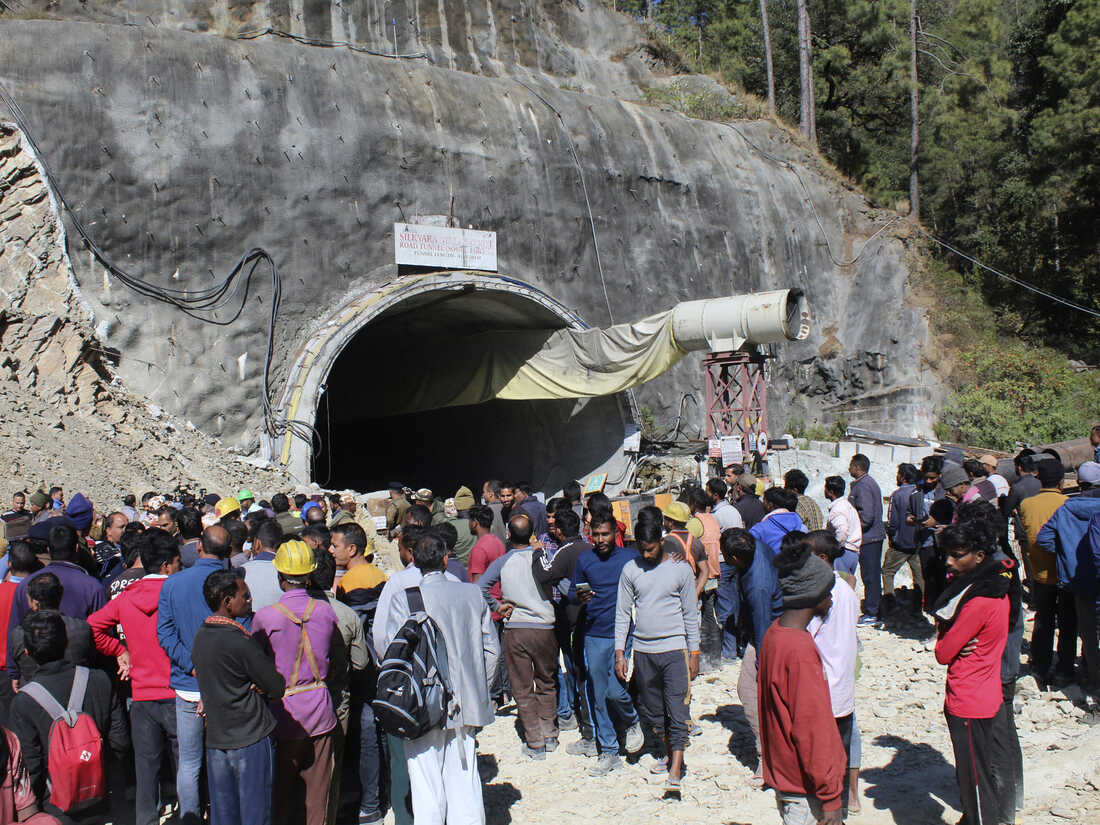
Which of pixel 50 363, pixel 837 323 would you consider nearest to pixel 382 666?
pixel 50 363

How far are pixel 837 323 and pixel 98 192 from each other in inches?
598

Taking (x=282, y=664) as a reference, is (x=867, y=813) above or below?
below

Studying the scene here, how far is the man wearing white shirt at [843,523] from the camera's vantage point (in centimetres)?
857

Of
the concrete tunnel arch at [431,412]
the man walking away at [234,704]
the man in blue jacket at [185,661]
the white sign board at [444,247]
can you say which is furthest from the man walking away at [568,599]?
the white sign board at [444,247]

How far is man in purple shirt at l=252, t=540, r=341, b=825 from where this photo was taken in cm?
495

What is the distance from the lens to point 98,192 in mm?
13594

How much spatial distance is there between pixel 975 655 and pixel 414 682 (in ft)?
9.20

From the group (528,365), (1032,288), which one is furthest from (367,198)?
(1032,288)

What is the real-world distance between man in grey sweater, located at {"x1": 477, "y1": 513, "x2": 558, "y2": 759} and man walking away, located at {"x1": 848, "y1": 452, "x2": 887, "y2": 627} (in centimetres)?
381

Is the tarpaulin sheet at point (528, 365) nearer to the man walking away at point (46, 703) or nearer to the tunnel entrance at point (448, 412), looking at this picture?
the tunnel entrance at point (448, 412)

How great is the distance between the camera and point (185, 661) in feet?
17.2

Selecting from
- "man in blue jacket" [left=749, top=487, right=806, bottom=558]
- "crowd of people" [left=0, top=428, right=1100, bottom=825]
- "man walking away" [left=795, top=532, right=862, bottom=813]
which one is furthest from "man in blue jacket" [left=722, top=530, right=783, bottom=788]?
"man walking away" [left=795, top=532, right=862, bottom=813]

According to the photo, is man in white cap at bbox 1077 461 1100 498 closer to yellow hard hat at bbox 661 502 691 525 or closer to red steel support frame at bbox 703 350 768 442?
yellow hard hat at bbox 661 502 691 525

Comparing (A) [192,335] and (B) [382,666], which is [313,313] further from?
(B) [382,666]
